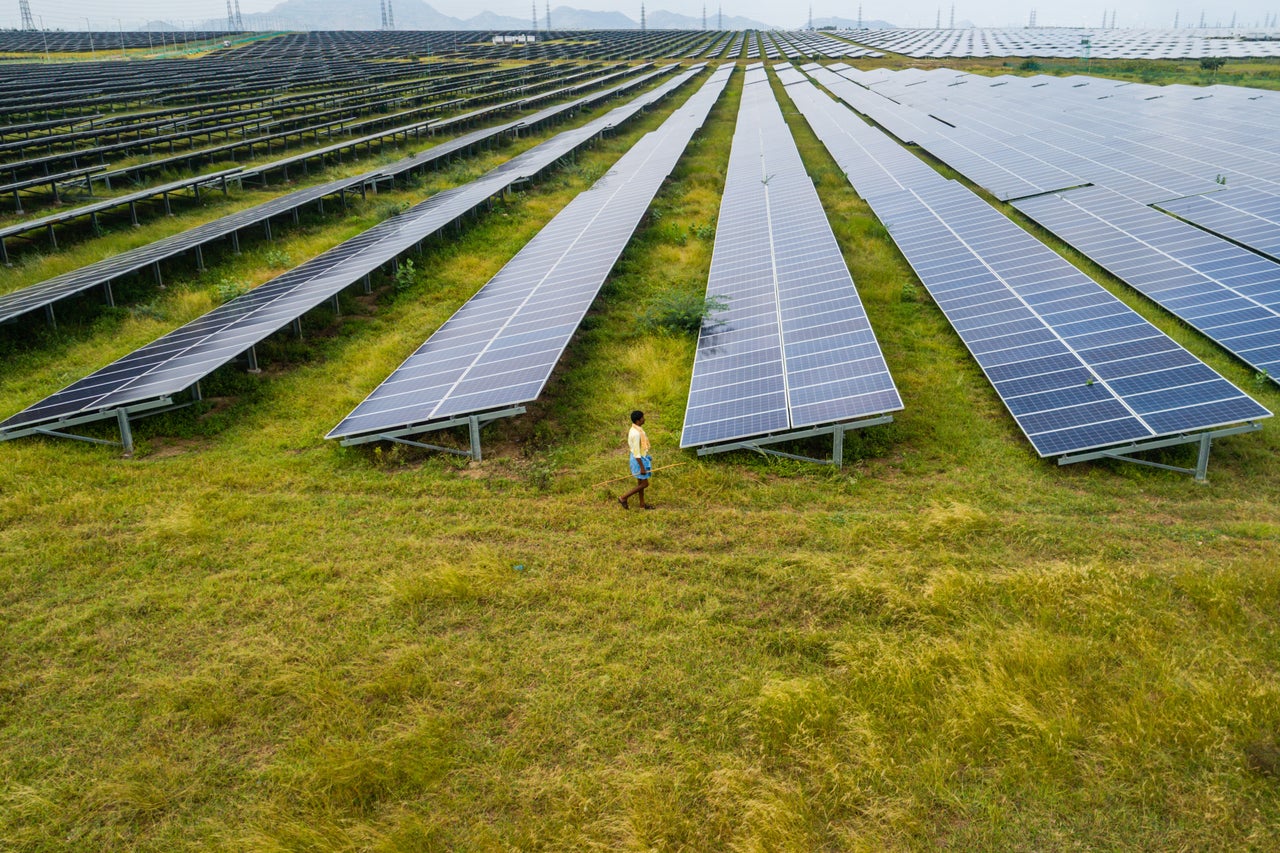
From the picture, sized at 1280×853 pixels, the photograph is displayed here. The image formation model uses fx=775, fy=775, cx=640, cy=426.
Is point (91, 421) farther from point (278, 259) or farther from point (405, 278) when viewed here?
point (278, 259)

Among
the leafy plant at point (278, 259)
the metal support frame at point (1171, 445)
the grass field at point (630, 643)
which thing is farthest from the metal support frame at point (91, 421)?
the metal support frame at point (1171, 445)

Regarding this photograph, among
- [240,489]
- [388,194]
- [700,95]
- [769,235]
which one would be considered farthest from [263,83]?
[240,489]

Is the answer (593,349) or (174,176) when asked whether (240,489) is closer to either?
(593,349)

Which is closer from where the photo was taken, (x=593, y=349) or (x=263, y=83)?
(x=593, y=349)

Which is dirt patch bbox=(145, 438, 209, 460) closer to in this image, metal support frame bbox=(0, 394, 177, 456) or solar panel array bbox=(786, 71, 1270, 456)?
metal support frame bbox=(0, 394, 177, 456)

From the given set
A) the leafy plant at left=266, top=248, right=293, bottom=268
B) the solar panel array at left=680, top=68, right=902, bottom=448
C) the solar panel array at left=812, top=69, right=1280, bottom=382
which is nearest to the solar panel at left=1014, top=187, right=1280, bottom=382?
the solar panel array at left=812, top=69, right=1280, bottom=382
